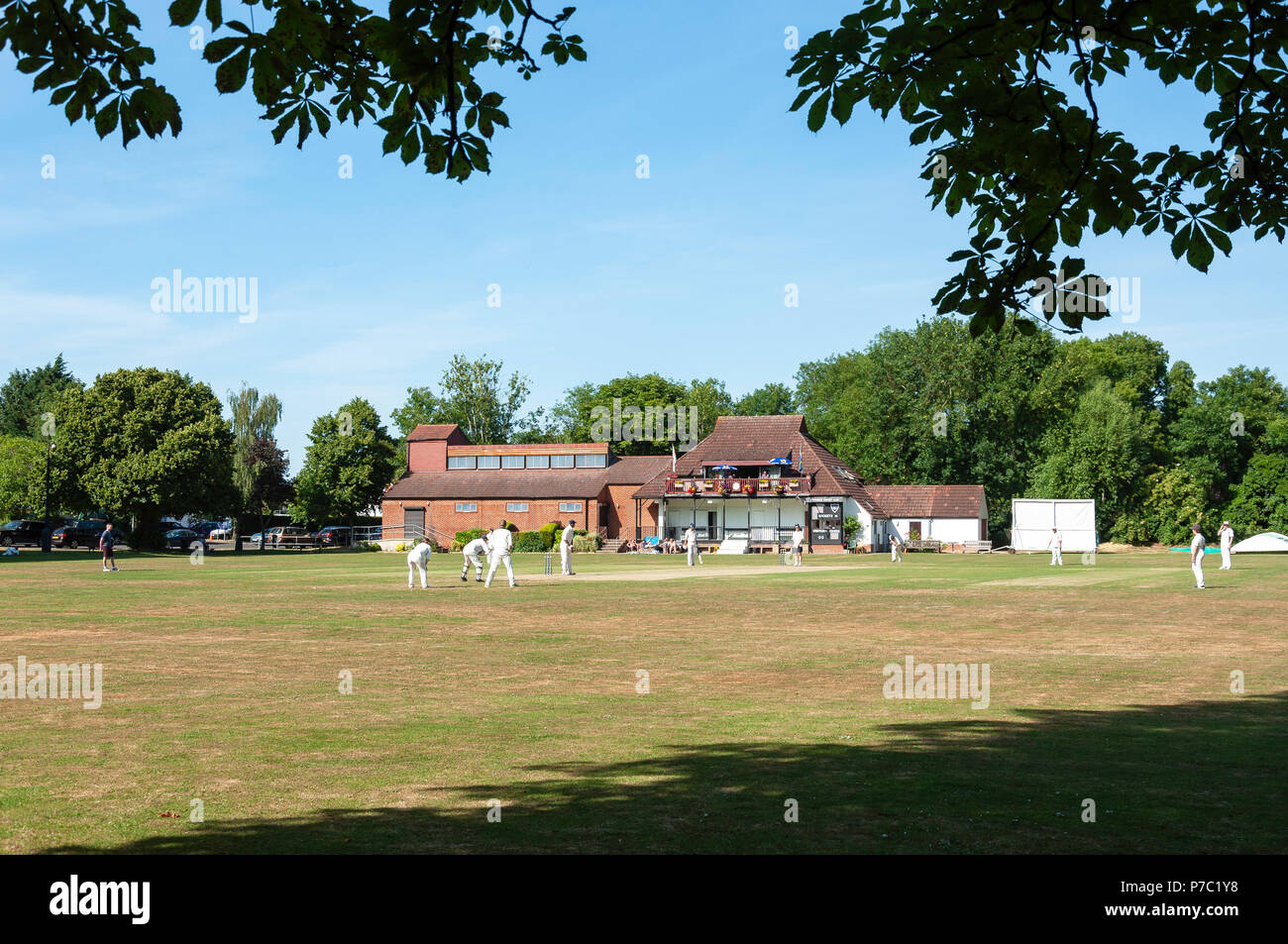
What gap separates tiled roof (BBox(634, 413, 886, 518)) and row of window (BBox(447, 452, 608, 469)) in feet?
20.3

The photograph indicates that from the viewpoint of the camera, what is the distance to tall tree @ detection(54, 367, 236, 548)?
66375 mm

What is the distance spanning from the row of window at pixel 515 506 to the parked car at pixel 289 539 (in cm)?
1199

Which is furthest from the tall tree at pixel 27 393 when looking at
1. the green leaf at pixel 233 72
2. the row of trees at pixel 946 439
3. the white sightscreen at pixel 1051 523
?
the green leaf at pixel 233 72

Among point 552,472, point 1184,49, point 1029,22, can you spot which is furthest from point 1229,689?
point 552,472

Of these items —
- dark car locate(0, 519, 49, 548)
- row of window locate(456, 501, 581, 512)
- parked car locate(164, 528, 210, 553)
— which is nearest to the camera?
parked car locate(164, 528, 210, 553)

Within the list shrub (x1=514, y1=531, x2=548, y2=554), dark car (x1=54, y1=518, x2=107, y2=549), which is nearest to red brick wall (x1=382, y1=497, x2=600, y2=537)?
shrub (x1=514, y1=531, x2=548, y2=554)

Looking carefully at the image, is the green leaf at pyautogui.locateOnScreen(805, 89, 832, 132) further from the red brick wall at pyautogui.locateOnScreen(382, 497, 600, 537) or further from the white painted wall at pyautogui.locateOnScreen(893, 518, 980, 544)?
the red brick wall at pyautogui.locateOnScreen(382, 497, 600, 537)

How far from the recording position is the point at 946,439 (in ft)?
282

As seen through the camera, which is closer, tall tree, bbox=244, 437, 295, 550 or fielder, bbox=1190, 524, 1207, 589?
fielder, bbox=1190, 524, 1207, 589

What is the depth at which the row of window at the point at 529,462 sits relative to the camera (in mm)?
87312

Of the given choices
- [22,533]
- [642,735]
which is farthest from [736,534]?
[642,735]
